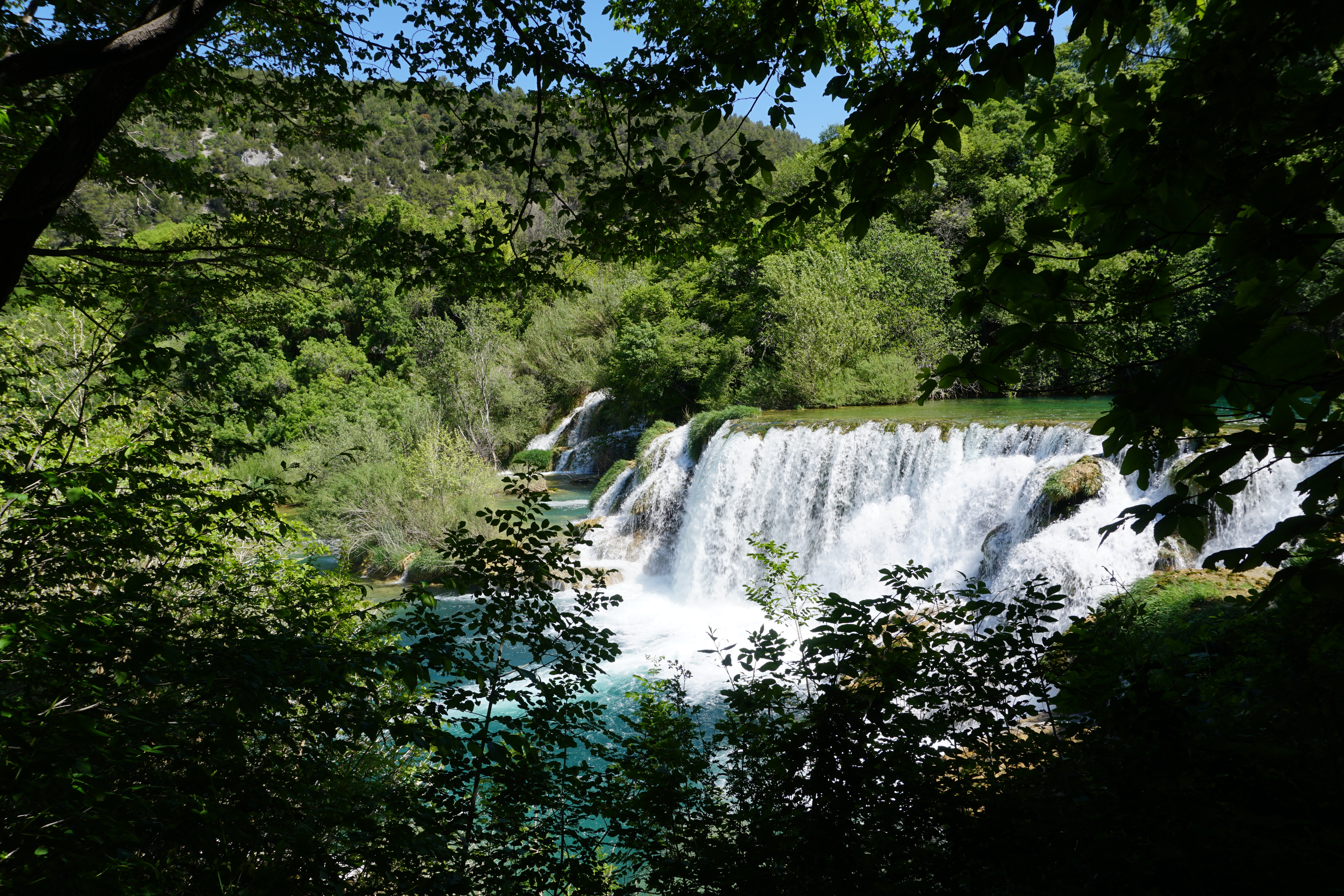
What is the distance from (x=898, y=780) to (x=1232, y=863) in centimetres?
140

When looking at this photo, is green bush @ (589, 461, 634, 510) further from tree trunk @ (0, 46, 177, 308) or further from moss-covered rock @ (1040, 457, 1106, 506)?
tree trunk @ (0, 46, 177, 308)

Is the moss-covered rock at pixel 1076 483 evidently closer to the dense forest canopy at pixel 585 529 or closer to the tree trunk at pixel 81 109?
the dense forest canopy at pixel 585 529

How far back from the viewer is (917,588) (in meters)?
3.32

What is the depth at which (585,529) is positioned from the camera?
4352 mm

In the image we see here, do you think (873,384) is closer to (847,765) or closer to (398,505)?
(398,505)

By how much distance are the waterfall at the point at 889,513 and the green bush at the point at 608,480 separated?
1.71m

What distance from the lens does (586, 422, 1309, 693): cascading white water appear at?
823 cm

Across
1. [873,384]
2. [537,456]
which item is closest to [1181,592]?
[873,384]

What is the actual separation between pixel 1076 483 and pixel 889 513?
3053 millimetres

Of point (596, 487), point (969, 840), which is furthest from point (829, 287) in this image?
point (969, 840)

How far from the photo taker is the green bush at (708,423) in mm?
16719

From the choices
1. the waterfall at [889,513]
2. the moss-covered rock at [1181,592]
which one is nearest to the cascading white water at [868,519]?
the waterfall at [889,513]

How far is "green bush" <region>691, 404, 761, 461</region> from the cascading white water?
0.98 m

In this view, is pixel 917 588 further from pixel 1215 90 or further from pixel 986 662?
pixel 1215 90
